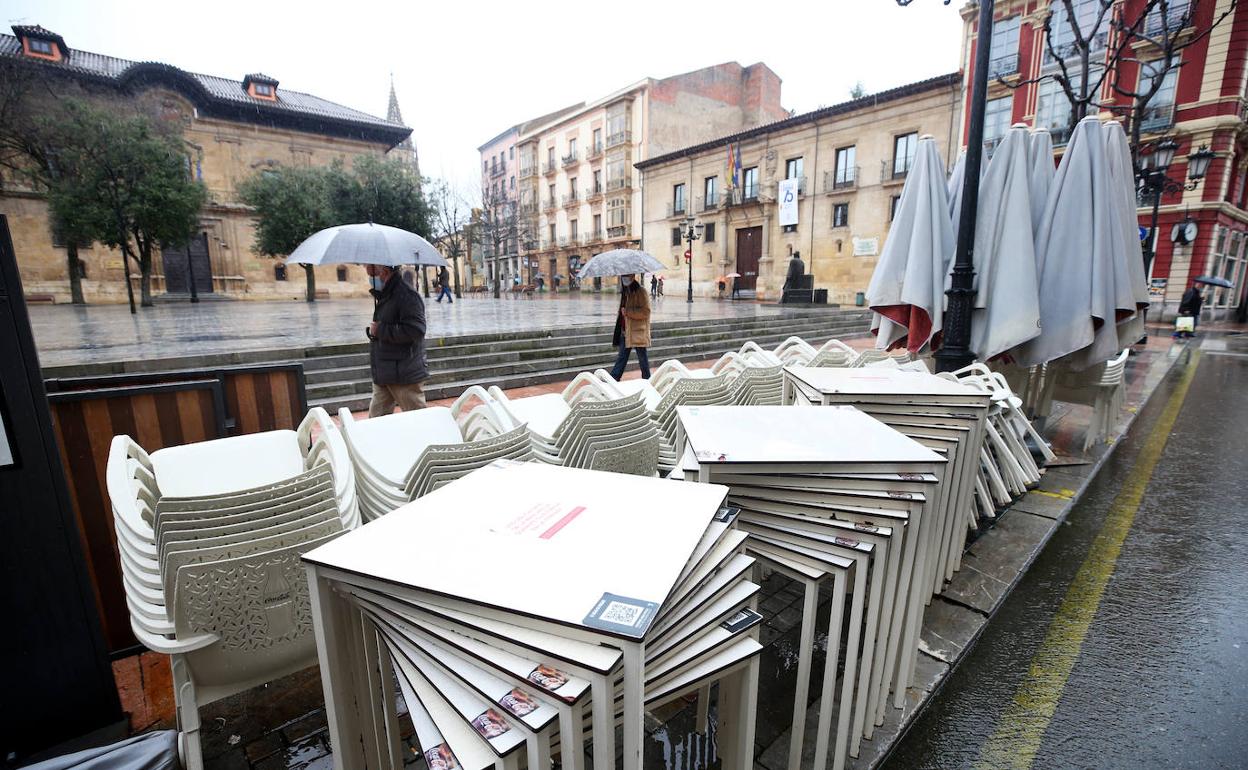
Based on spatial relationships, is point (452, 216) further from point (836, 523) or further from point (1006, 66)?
point (836, 523)

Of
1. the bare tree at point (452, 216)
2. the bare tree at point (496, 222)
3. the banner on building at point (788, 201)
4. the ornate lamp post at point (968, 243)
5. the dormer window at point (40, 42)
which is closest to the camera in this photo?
the ornate lamp post at point (968, 243)

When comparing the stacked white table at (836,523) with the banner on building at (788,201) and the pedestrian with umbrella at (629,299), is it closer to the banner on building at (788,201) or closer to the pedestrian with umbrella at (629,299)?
the pedestrian with umbrella at (629,299)

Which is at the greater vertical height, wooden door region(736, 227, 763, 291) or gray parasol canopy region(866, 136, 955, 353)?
wooden door region(736, 227, 763, 291)

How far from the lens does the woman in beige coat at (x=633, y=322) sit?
22.2 ft

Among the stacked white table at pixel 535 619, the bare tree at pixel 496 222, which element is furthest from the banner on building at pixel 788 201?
the stacked white table at pixel 535 619

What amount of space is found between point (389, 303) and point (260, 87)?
4143 centimetres

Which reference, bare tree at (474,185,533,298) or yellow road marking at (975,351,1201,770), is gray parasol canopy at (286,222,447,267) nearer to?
yellow road marking at (975,351,1201,770)

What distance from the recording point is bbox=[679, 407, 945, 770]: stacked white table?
142cm

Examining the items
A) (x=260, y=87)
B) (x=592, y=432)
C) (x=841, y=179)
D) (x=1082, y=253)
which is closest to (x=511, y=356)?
(x=592, y=432)

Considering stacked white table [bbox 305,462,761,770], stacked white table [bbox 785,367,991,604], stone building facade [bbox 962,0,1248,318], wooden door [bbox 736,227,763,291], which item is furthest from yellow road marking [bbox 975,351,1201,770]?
wooden door [bbox 736,227,763,291]

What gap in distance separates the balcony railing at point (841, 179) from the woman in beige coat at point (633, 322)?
71.9ft

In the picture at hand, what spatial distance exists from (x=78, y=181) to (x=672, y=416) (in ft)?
87.0

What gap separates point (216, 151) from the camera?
3238 centimetres

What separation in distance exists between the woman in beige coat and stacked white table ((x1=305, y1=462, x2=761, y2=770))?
553 centimetres
